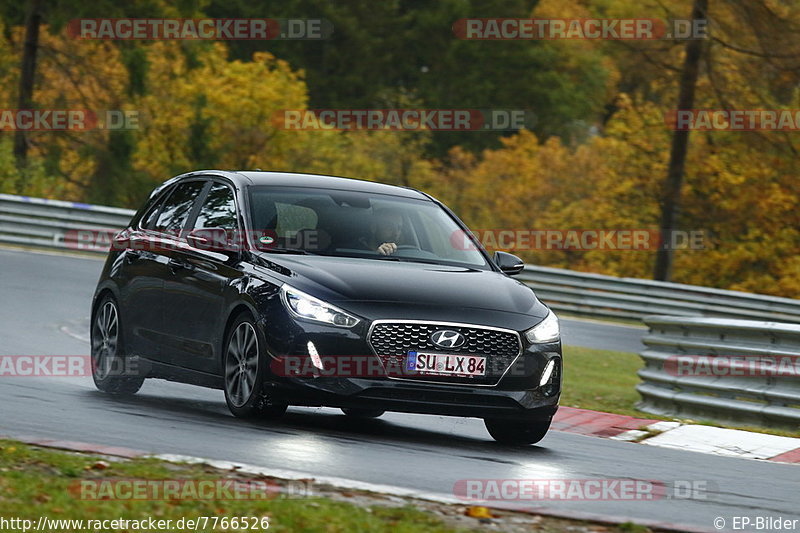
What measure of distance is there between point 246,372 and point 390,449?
112cm

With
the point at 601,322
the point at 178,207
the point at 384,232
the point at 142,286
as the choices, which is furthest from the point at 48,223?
the point at 384,232

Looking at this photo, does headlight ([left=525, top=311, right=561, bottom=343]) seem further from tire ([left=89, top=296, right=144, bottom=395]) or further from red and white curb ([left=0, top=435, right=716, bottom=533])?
tire ([left=89, top=296, right=144, bottom=395])

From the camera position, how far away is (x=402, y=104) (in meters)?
81.0

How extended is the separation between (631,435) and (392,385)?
3.51 metres

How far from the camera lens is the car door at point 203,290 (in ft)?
33.9

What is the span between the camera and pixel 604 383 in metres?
17.8

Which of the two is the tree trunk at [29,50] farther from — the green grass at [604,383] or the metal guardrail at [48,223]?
the green grass at [604,383]

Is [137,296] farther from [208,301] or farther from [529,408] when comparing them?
[529,408]

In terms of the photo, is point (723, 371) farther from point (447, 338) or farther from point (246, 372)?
point (246, 372)

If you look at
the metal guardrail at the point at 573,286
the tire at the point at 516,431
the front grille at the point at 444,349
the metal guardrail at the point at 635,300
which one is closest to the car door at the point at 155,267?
the front grille at the point at 444,349

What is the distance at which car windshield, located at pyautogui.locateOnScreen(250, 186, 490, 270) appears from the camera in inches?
414

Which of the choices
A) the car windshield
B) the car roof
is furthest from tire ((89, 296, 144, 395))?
the car windshield

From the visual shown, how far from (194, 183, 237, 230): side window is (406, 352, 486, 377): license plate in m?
1.91

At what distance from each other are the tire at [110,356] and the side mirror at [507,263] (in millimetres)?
2889
